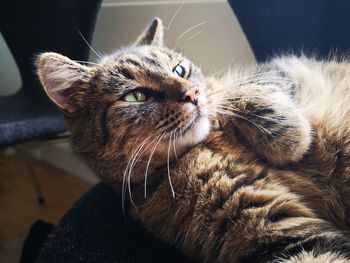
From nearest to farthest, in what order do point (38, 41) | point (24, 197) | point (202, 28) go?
point (202, 28) < point (38, 41) < point (24, 197)

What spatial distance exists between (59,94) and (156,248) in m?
0.42

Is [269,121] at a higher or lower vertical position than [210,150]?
higher

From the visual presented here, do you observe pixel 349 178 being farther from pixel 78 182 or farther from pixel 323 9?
pixel 78 182

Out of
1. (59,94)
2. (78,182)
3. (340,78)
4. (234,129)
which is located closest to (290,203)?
(234,129)

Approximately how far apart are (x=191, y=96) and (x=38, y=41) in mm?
1031

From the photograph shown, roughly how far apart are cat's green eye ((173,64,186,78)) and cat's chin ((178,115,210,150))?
0.15 metres

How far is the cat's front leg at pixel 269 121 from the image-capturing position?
90 centimetres

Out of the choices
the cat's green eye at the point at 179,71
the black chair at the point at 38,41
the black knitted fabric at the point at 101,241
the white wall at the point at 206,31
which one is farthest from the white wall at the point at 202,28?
the black knitted fabric at the point at 101,241

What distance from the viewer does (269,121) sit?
0.93 m

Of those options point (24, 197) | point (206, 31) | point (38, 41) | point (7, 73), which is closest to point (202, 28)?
point (206, 31)

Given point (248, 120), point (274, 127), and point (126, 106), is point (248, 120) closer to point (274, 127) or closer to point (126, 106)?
point (274, 127)

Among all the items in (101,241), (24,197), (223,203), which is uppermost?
(223,203)

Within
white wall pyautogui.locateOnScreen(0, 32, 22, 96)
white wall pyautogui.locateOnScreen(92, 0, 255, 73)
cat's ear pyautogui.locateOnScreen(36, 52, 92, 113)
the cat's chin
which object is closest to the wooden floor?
white wall pyautogui.locateOnScreen(0, 32, 22, 96)

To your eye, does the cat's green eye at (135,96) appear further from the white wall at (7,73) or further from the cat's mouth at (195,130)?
the white wall at (7,73)
